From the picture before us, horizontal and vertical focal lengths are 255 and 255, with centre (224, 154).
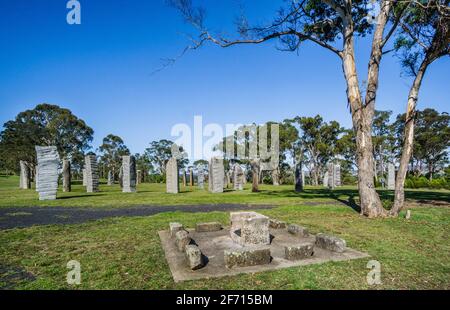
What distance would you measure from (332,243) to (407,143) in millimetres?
7262

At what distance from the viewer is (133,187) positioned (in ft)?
70.0

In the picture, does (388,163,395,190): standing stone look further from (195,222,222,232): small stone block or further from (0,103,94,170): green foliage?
(0,103,94,170): green foliage

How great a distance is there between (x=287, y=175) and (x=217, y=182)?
32.6 metres

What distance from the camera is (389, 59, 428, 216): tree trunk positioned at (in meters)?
9.86

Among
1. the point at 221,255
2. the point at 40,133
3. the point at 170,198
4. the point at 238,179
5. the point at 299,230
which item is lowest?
the point at 170,198

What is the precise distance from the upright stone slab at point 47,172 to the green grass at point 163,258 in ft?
27.3

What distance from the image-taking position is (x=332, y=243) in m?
5.53

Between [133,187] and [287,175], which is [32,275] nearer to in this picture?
[133,187]

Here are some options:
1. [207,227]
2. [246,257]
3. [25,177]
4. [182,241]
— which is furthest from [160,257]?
[25,177]

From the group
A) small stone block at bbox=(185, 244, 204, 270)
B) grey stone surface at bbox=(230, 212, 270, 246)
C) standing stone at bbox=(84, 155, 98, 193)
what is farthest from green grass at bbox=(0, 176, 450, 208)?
small stone block at bbox=(185, 244, 204, 270)

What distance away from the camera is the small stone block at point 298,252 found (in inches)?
198

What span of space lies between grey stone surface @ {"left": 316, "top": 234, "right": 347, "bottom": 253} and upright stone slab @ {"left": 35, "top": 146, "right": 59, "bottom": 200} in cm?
1506

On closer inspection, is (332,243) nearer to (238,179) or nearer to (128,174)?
(128,174)
